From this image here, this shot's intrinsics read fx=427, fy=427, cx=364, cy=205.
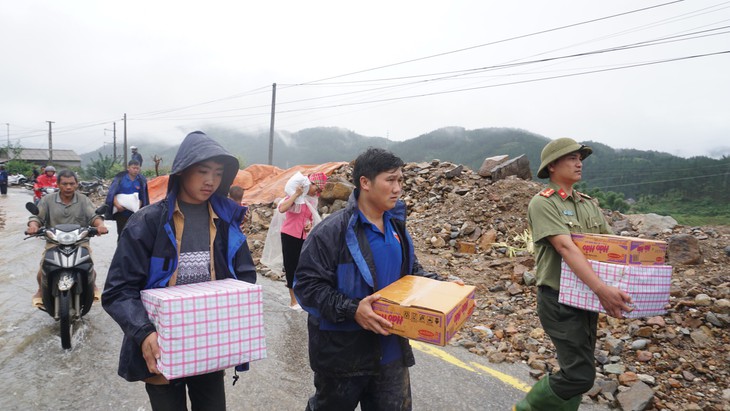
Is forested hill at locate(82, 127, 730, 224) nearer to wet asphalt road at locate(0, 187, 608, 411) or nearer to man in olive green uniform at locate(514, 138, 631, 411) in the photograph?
man in olive green uniform at locate(514, 138, 631, 411)

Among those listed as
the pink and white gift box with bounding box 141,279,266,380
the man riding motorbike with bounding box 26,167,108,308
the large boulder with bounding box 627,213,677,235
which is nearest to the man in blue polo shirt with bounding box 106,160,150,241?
the man riding motorbike with bounding box 26,167,108,308

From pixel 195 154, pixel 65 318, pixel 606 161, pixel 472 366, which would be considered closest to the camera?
pixel 195 154

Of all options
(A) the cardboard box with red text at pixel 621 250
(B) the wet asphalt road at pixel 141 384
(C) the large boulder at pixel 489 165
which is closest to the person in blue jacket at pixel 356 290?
(A) the cardboard box with red text at pixel 621 250

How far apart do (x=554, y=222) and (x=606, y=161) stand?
204 ft

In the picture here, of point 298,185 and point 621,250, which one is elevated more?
point 298,185

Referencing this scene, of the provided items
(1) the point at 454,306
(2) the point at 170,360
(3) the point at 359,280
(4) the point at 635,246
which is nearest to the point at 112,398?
(2) the point at 170,360

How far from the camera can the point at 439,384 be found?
11.6 ft

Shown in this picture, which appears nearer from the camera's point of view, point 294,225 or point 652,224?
point 294,225

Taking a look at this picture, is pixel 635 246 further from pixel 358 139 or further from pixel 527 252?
pixel 358 139

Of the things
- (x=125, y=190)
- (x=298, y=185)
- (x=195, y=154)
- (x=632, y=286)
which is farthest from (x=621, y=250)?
(x=125, y=190)

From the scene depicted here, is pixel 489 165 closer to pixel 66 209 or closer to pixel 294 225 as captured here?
pixel 294 225

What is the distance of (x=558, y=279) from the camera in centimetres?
264

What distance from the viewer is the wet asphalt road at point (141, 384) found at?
3221 millimetres

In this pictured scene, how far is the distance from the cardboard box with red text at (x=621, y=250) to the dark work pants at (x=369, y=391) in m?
1.29
